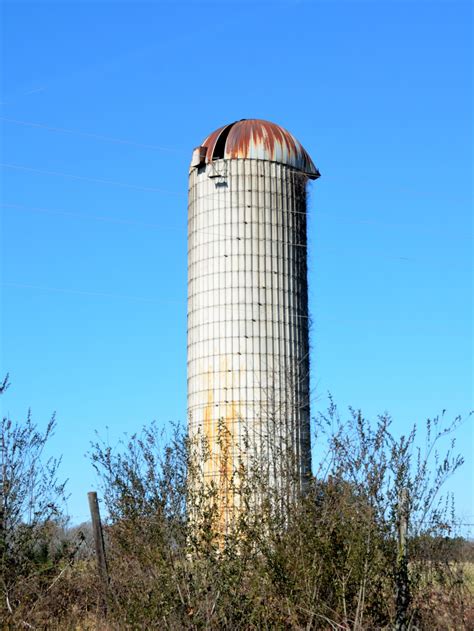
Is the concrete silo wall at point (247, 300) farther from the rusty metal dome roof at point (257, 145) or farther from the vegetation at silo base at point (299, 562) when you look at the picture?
the vegetation at silo base at point (299, 562)

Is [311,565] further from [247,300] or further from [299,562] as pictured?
[247,300]

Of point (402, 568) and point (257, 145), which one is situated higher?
point (257, 145)

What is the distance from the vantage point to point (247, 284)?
22016 mm

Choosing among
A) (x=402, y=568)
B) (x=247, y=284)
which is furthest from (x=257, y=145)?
(x=402, y=568)

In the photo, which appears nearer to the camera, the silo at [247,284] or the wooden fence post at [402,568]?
the wooden fence post at [402,568]

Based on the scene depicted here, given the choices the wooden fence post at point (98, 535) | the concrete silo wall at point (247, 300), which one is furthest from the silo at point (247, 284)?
the wooden fence post at point (98, 535)

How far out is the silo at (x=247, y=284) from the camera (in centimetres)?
2159

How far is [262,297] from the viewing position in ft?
72.3

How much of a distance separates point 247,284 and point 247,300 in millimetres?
364

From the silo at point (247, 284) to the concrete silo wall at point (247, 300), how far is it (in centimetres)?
2

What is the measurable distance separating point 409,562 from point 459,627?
1.34 metres

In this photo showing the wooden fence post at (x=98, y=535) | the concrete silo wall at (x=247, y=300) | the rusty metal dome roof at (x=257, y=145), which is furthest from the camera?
the rusty metal dome roof at (x=257, y=145)

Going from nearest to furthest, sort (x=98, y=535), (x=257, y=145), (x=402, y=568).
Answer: (x=402, y=568) → (x=98, y=535) → (x=257, y=145)

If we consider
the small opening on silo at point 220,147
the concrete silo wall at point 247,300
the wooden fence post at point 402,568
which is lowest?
the wooden fence post at point 402,568
